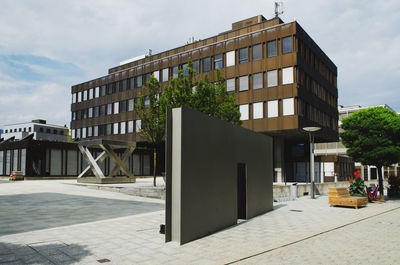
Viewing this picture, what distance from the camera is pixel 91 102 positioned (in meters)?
54.4

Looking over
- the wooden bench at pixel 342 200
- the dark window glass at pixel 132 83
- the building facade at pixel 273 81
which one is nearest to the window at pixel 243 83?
the building facade at pixel 273 81

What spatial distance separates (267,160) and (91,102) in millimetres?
45308

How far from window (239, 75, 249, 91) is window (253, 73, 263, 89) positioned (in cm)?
80

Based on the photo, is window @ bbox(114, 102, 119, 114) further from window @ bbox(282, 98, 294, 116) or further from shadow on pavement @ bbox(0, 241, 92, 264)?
shadow on pavement @ bbox(0, 241, 92, 264)

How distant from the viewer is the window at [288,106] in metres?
33.4

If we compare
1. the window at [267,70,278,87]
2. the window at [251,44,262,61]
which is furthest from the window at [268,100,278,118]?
the window at [251,44,262,61]

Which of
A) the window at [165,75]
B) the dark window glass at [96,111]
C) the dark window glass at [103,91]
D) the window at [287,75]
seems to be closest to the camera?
the window at [287,75]

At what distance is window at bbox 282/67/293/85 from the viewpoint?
3375 centimetres

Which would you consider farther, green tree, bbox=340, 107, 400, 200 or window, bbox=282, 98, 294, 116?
window, bbox=282, 98, 294, 116

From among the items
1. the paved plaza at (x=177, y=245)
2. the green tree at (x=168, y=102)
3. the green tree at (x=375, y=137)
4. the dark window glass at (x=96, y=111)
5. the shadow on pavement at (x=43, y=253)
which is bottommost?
the paved plaza at (x=177, y=245)

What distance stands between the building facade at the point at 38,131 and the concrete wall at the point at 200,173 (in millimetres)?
113758

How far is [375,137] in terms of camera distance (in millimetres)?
19484

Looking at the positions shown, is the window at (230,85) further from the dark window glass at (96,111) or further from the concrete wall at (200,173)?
the concrete wall at (200,173)

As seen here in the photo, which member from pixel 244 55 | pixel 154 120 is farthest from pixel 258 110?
pixel 154 120
